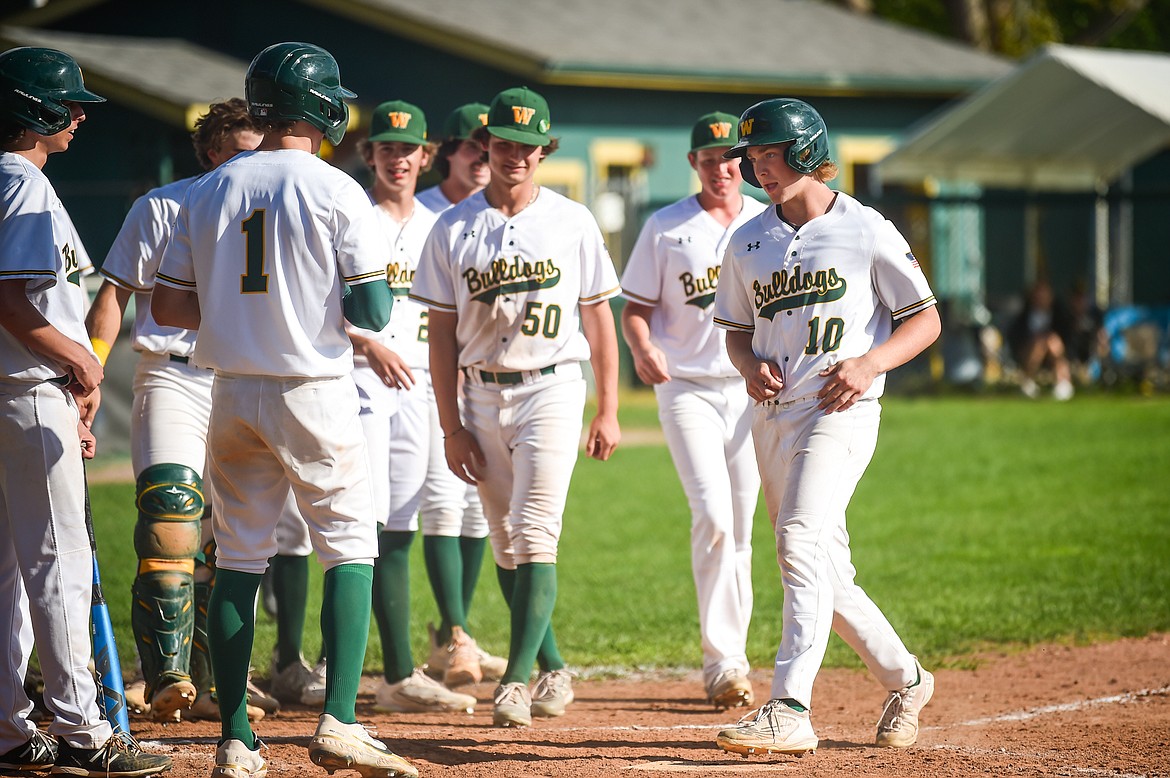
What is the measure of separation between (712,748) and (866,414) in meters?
1.30

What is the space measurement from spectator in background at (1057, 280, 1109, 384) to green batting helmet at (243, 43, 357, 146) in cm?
1564

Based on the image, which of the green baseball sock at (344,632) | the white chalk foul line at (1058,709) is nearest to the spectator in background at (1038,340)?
the white chalk foul line at (1058,709)

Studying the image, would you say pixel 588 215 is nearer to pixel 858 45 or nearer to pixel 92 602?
pixel 92 602

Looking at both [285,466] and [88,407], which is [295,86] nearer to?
[285,466]

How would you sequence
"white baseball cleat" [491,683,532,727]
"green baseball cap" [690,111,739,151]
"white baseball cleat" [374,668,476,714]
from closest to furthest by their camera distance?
"white baseball cleat" [491,683,532,727] < "white baseball cleat" [374,668,476,714] < "green baseball cap" [690,111,739,151]

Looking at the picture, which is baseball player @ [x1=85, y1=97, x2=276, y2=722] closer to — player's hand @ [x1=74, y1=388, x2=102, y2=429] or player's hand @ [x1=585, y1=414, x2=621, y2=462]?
player's hand @ [x1=74, y1=388, x2=102, y2=429]

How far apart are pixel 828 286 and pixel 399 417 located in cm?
219

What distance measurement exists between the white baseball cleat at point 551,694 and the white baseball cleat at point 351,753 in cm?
134

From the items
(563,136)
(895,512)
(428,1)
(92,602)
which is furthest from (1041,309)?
(92,602)

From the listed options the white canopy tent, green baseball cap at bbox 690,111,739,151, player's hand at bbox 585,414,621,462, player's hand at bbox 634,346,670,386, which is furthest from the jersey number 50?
the white canopy tent

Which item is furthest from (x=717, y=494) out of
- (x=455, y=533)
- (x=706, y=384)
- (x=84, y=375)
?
(x=84, y=375)

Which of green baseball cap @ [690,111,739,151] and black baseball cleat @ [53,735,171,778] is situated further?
green baseball cap @ [690,111,739,151]

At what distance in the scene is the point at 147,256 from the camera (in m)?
5.48

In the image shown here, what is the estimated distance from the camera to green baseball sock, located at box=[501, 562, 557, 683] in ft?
17.8
